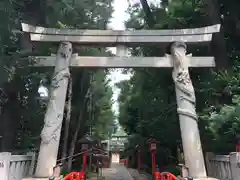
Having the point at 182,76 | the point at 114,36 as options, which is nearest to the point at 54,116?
the point at 114,36

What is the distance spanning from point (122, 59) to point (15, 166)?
4.93 meters

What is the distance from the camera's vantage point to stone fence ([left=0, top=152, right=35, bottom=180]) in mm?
6118

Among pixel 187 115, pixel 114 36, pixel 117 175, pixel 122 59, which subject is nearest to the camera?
pixel 187 115

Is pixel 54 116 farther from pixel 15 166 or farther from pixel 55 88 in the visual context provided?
pixel 15 166

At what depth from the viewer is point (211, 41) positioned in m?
9.55

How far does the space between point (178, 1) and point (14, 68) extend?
275 inches

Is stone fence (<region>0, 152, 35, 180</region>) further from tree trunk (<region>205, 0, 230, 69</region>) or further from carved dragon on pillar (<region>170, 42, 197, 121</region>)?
tree trunk (<region>205, 0, 230, 69</region>)

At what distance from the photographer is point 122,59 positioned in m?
9.09

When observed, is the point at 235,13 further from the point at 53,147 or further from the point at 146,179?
the point at 146,179

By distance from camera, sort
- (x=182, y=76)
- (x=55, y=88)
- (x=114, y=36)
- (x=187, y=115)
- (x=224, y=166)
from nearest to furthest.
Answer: (x=224, y=166) → (x=187, y=115) → (x=182, y=76) → (x=55, y=88) → (x=114, y=36)

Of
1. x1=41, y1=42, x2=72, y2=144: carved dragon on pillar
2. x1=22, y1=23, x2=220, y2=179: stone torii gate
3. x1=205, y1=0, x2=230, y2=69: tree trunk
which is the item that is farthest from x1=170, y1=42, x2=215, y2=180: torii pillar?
x1=41, y1=42, x2=72, y2=144: carved dragon on pillar

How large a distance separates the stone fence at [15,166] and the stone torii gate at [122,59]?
952 millimetres

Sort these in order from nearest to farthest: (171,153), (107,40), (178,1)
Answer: (107,40)
(178,1)
(171,153)

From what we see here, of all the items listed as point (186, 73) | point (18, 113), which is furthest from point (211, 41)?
point (18, 113)
